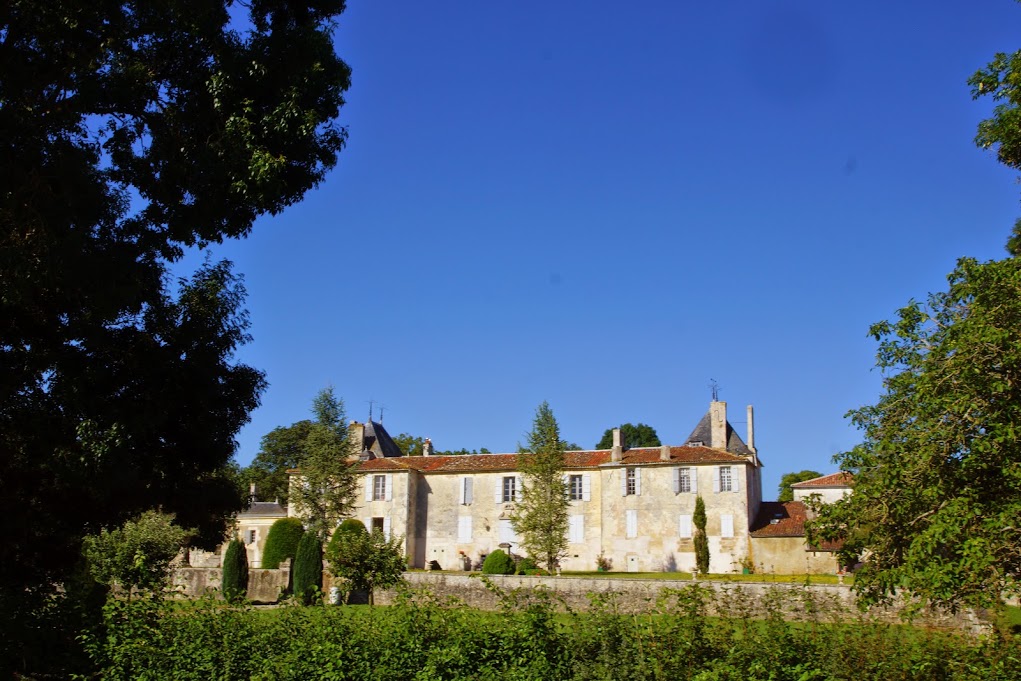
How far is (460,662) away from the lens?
31.6 ft

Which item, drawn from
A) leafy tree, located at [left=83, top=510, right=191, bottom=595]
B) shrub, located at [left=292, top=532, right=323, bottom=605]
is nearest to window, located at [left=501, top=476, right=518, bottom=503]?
shrub, located at [left=292, top=532, right=323, bottom=605]


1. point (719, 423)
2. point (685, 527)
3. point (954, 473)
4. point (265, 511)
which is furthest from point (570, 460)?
point (954, 473)

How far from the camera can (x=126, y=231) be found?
11.9 metres

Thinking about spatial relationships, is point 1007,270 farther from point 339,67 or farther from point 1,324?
point 1,324

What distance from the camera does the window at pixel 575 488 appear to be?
141 feet

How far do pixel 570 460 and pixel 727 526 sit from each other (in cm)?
868

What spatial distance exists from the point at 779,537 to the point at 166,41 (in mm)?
33966

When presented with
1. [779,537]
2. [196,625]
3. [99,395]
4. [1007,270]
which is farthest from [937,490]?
[779,537]

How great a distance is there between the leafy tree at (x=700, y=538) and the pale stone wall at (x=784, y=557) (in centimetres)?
203

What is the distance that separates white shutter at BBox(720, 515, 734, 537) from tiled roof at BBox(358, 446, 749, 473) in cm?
253

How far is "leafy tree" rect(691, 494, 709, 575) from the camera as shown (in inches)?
1510

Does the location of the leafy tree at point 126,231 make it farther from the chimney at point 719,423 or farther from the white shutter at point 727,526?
the chimney at point 719,423

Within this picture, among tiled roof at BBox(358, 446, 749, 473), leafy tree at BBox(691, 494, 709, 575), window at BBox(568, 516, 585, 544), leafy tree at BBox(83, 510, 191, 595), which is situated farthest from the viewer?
window at BBox(568, 516, 585, 544)

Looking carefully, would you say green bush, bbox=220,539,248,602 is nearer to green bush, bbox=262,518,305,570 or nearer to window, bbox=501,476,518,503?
green bush, bbox=262,518,305,570
